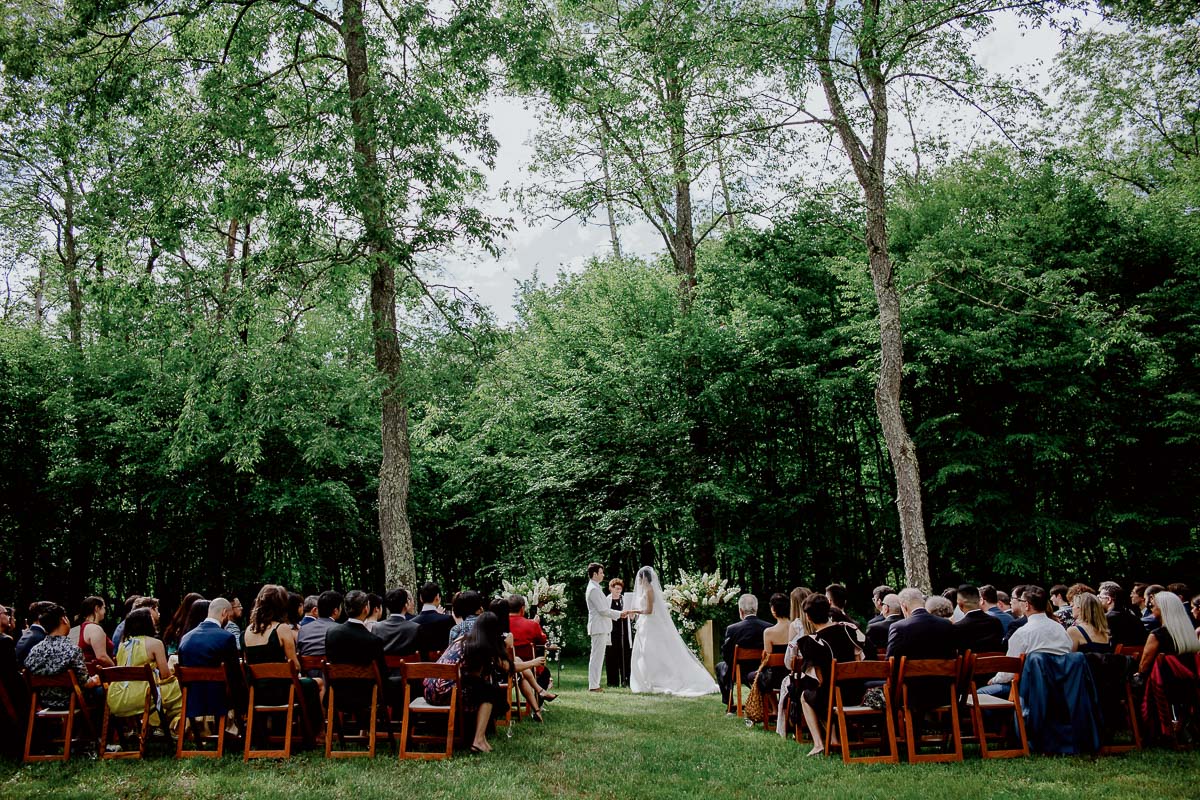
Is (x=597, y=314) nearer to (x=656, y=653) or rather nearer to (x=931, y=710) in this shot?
(x=656, y=653)

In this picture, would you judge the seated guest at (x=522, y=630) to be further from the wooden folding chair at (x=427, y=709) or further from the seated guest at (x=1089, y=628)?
the seated guest at (x=1089, y=628)

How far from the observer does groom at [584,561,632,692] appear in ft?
40.6

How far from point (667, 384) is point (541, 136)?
7444 mm

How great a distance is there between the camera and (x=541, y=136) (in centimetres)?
2122

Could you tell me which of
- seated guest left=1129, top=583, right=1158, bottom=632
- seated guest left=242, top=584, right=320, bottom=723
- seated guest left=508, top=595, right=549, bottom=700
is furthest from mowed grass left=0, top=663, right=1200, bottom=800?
seated guest left=1129, top=583, right=1158, bottom=632

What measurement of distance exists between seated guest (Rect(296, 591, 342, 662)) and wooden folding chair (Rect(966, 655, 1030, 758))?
18.3 ft

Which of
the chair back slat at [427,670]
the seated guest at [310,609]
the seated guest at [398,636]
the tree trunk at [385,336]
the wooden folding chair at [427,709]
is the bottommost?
the wooden folding chair at [427,709]

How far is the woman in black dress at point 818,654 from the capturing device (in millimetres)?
7020

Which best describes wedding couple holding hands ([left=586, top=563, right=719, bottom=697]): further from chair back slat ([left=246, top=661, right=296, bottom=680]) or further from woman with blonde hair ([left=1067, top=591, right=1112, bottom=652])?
chair back slat ([left=246, top=661, right=296, bottom=680])

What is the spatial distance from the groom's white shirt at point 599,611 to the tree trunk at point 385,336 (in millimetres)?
2645

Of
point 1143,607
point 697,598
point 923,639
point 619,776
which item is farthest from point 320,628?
point 1143,607

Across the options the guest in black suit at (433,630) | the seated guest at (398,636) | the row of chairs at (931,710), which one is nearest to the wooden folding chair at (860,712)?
the row of chairs at (931,710)

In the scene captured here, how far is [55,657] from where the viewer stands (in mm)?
6824

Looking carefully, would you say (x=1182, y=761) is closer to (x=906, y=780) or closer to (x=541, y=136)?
(x=906, y=780)
